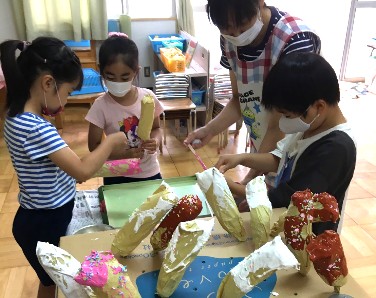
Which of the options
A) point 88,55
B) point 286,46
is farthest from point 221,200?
point 88,55

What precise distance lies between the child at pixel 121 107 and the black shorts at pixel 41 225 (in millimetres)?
297

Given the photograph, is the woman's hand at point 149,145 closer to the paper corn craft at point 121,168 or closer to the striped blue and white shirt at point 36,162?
the paper corn craft at point 121,168

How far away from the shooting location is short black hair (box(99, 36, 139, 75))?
4.52 ft

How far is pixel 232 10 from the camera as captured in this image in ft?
3.64

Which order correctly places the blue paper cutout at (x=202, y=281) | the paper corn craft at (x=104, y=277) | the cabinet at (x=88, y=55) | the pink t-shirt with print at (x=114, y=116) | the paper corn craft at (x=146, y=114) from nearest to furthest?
the paper corn craft at (x=104, y=277) → the blue paper cutout at (x=202, y=281) → the paper corn craft at (x=146, y=114) → the pink t-shirt with print at (x=114, y=116) → the cabinet at (x=88, y=55)

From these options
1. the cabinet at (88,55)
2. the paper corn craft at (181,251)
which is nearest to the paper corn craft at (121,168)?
the paper corn craft at (181,251)

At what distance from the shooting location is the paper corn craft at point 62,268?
62 centimetres

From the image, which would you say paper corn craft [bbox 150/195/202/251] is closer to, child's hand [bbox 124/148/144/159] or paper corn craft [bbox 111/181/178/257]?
paper corn craft [bbox 111/181/178/257]

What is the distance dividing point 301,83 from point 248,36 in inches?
14.5

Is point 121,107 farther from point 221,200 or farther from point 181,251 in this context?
point 181,251

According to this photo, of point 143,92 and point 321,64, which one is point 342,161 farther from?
point 143,92

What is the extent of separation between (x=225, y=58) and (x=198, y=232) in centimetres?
91

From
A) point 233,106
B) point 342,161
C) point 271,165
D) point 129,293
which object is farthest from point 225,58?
point 129,293

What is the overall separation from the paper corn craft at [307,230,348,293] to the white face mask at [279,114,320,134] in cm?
36
